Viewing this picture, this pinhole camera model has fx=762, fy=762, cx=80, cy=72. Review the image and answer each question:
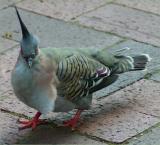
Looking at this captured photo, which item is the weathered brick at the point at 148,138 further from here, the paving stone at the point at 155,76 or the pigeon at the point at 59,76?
the paving stone at the point at 155,76

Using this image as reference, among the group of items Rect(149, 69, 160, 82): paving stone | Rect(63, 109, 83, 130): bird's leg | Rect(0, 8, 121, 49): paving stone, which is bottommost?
Rect(63, 109, 83, 130): bird's leg

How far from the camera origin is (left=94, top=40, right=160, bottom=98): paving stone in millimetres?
6012

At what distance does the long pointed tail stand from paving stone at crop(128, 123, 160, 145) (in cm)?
56

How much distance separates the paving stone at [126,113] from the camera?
539 cm

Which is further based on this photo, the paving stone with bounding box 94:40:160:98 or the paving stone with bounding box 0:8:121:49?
the paving stone with bounding box 0:8:121:49

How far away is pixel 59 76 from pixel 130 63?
0.84 metres

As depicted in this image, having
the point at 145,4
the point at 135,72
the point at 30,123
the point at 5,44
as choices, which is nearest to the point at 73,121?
the point at 30,123

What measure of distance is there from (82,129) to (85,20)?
2.05 m

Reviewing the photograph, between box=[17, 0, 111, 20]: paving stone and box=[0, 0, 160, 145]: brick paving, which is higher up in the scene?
box=[17, 0, 111, 20]: paving stone

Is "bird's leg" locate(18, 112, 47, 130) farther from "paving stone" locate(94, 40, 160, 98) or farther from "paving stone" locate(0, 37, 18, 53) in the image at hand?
"paving stone" locate(0, 37, 18, 53)

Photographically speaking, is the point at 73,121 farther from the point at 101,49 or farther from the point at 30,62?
the point at 101,49

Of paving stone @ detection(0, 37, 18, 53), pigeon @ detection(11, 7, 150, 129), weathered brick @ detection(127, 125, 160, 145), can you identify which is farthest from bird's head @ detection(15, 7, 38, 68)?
paving stone @ detection(0, 37, 18, 53)

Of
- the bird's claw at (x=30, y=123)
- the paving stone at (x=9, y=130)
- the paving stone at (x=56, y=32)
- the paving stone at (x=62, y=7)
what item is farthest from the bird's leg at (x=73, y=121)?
the paving stone at (x=62, y=7)

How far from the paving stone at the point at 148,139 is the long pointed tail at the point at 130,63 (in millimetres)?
558
